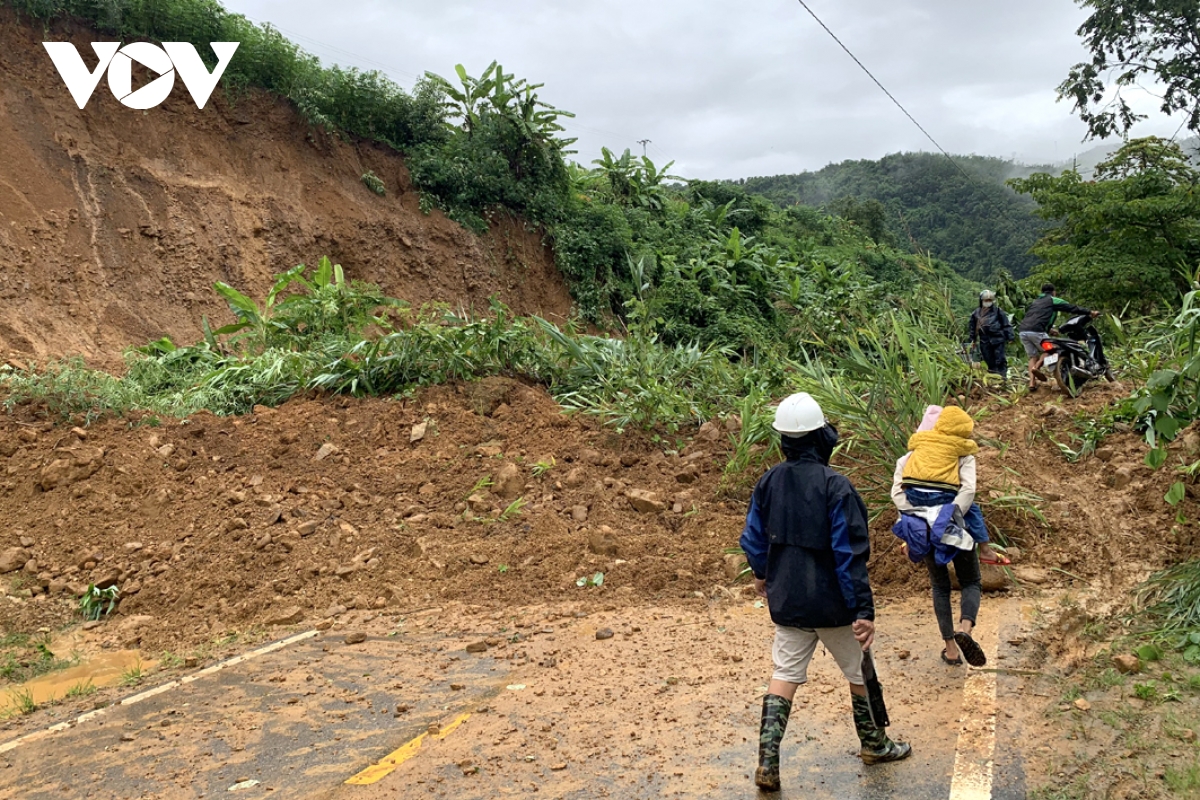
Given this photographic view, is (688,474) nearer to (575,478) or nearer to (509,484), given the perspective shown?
(575,478)

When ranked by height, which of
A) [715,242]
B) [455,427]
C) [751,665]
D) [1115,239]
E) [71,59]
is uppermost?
[71,59]

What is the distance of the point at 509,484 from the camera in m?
7.57

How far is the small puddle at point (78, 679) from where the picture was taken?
516 cm

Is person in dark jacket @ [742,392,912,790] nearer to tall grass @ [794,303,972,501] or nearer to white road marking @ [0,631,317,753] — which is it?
tall grass @ [794,303,972,501]

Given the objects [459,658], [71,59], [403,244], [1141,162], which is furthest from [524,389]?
[1141,162]

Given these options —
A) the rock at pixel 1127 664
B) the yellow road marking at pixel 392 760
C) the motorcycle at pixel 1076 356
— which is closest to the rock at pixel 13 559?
the yellow road marking at pixel 392 760

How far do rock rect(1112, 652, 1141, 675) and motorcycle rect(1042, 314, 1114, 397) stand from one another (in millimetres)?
5802

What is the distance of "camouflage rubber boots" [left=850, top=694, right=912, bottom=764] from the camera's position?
3393 millimetres

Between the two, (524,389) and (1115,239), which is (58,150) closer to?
(524,389)

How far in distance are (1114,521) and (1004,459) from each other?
3.35 feet

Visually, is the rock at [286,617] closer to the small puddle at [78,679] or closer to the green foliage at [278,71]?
the small puddle at [78,679]

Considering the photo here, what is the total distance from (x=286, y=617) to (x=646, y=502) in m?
2.78

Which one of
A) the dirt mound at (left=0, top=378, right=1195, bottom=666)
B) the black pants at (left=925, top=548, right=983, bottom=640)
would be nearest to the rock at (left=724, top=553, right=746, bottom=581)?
the dirt mound at (left=0, top=378, right=1195, bottom=666)

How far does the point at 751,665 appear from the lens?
188 inches
